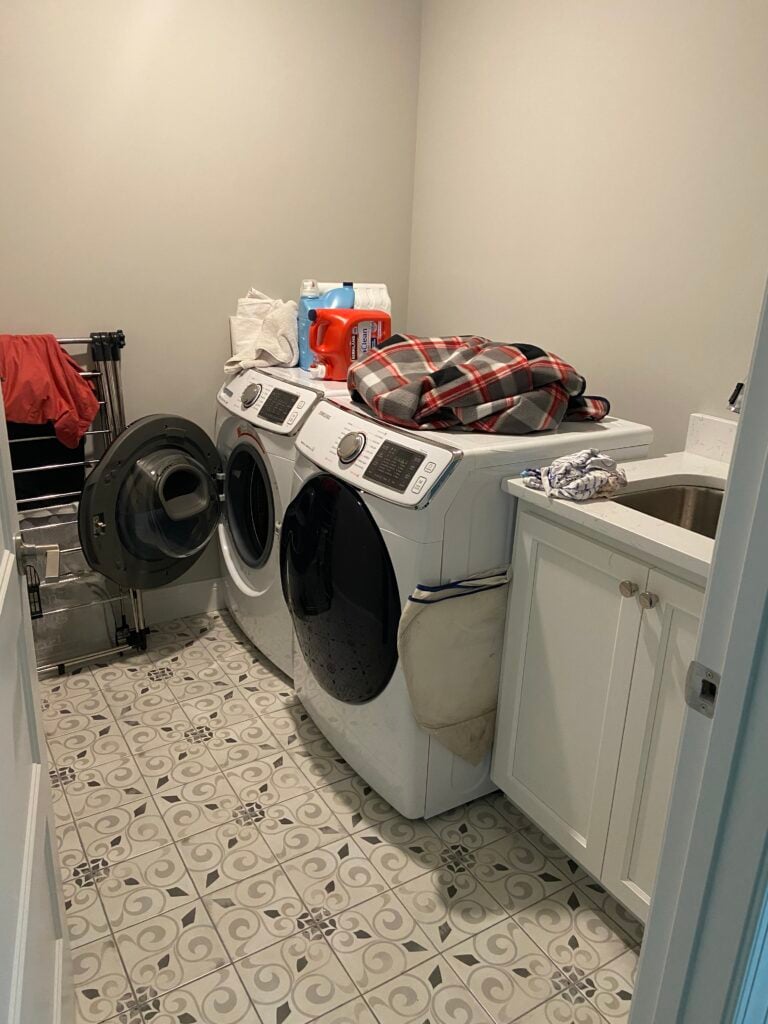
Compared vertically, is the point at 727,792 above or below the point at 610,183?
below

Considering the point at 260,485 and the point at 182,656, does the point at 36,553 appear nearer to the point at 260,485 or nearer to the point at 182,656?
the point at 260,485

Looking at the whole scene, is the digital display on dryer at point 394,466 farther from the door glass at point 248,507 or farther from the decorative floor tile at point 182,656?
the decorative floor tile at point 182,656

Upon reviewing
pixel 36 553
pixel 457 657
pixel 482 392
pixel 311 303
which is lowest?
pixel 457 657

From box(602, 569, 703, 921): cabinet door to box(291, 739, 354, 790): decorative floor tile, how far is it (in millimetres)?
773

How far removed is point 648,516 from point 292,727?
1.28 meters

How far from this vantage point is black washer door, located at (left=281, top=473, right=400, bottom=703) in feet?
5.55

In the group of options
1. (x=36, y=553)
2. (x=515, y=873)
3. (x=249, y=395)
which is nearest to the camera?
(x=36, y=553)

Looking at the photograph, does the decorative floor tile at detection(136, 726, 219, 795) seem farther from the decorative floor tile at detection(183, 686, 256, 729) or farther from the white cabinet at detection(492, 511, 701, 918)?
the white cabinet at detection(492, 511, 701, 918)

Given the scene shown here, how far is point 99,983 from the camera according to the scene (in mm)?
1435

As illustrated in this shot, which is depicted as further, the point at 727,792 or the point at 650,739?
the point at 650,739

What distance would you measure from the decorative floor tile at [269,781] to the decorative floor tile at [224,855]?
10 centimetres

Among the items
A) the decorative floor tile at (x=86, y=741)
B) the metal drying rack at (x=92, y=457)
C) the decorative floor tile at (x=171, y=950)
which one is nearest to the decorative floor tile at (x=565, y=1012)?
the decorative floor tile at (x=171, y=950)

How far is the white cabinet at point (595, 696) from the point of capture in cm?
133

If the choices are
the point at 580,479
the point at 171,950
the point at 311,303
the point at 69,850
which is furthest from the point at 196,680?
the point at 580,479
